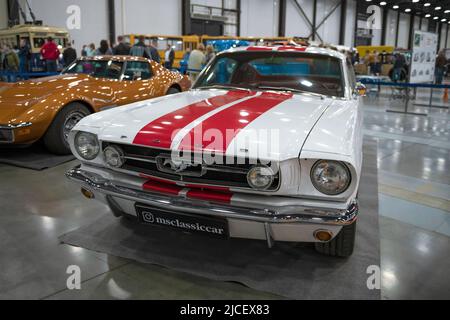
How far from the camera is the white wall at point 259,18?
2292 cm

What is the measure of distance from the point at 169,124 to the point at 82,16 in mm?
16259

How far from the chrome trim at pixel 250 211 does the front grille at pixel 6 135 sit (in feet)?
8.57

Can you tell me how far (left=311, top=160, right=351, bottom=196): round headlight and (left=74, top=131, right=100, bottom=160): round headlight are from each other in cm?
135

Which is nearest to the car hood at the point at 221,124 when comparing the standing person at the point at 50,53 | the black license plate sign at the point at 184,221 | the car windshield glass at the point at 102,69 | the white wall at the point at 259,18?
the black license plate sign at the point at 184,221

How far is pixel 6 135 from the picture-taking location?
14.3 ft

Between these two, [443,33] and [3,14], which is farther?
[443,33]

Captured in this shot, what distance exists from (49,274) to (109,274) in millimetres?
353

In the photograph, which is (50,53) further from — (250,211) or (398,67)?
(398,67)

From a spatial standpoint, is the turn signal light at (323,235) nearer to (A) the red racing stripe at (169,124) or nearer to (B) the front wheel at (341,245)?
(B) the front wheel at (341,245)

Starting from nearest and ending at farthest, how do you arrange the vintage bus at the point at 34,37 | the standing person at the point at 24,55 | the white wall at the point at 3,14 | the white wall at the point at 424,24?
1. the standing person at the point at 24,55
2. the vintage bus at the point at 34,37
3. the white wall at the point at 3,14
4. the white wall at the point at 424,24

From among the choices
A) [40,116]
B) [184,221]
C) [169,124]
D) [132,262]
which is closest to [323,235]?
[184,221]

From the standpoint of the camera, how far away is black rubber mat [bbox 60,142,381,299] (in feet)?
7.54
